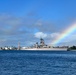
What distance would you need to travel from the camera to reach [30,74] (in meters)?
57.5

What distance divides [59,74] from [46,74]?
274 cm

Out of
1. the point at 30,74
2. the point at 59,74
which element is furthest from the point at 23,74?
the point at 59,74

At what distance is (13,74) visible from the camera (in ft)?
188

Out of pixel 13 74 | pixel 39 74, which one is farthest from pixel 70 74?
pixel 13 74

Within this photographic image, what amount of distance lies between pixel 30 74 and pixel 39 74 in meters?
1.87

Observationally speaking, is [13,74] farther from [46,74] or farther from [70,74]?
[70,74]

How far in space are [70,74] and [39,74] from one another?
21.0 feet

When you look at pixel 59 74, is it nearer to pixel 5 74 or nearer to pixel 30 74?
pixel 30 74

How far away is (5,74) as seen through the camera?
5716 centimetres

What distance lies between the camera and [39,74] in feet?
189

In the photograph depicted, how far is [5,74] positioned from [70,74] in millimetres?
13411

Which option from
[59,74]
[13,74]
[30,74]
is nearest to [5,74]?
[13,74]

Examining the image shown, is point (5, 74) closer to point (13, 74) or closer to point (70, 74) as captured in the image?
point (13, 74)

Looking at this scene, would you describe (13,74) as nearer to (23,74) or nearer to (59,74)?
(23,74)
